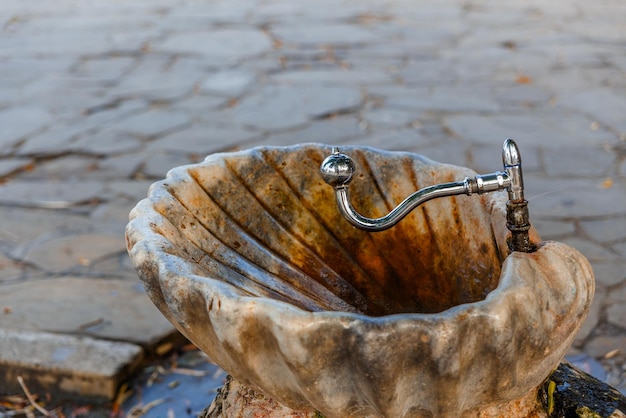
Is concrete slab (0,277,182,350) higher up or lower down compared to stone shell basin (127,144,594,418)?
lower down

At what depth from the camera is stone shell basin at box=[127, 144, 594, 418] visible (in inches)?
43.7

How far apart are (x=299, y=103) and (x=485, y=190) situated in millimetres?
4247

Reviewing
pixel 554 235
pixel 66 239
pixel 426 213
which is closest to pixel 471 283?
pixel 426 213

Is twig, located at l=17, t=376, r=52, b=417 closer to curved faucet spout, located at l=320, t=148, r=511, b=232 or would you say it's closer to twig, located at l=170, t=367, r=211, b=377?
twig, located at l=170, t=367, r=211, b=377

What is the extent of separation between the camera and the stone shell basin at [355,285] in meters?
1.11

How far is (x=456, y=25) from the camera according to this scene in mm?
7484

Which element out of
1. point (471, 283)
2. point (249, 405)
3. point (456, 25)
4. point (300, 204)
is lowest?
point (456, 25)

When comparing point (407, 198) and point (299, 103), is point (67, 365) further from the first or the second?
point (299, 103)

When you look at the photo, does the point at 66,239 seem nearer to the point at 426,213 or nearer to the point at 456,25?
the point at 426,213

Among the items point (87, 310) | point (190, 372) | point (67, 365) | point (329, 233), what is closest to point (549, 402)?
point (329, 233)

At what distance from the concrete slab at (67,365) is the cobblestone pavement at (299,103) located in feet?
0.69

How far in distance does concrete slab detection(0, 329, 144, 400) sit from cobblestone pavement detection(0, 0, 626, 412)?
0.69 ft

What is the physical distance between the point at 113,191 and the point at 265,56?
2.70 metres

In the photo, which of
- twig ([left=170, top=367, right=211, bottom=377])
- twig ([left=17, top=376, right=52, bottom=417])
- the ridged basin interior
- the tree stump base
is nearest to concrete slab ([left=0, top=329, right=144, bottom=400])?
twig ([left=17, top=376, right=52, bottom=417])
